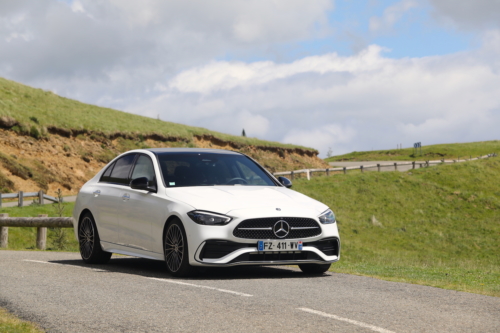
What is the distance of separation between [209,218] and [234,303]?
81.7 inches

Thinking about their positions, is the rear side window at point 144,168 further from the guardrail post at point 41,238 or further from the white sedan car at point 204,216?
the guardrail post at point 41,238

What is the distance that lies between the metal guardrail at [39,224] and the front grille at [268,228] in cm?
790

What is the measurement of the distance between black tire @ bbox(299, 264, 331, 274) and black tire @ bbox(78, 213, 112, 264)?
10.9ft

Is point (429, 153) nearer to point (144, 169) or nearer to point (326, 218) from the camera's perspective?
point (144, 169)

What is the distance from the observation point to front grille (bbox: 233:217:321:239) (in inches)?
364

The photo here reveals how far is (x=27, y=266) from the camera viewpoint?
443 inches

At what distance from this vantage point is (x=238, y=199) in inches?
374

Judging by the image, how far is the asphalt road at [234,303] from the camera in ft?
20.4

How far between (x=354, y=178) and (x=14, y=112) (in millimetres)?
23434

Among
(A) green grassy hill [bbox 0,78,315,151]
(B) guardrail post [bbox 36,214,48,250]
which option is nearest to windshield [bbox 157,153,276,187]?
(B) guardrail post [bbox 36,214,48,250]

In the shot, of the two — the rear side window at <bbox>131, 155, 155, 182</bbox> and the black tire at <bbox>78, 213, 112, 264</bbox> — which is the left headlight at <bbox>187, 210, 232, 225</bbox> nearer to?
the rear side window at <bbox>131, 155, 155, 182</bbox>

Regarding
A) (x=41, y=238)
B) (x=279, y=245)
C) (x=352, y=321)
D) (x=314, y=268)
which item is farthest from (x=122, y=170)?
(x=41, y=238)

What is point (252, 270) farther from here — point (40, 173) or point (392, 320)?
point (40, 173)

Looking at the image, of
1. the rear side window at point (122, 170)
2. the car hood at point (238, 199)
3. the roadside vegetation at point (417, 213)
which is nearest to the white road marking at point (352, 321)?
the car hood at point (238, 199)
